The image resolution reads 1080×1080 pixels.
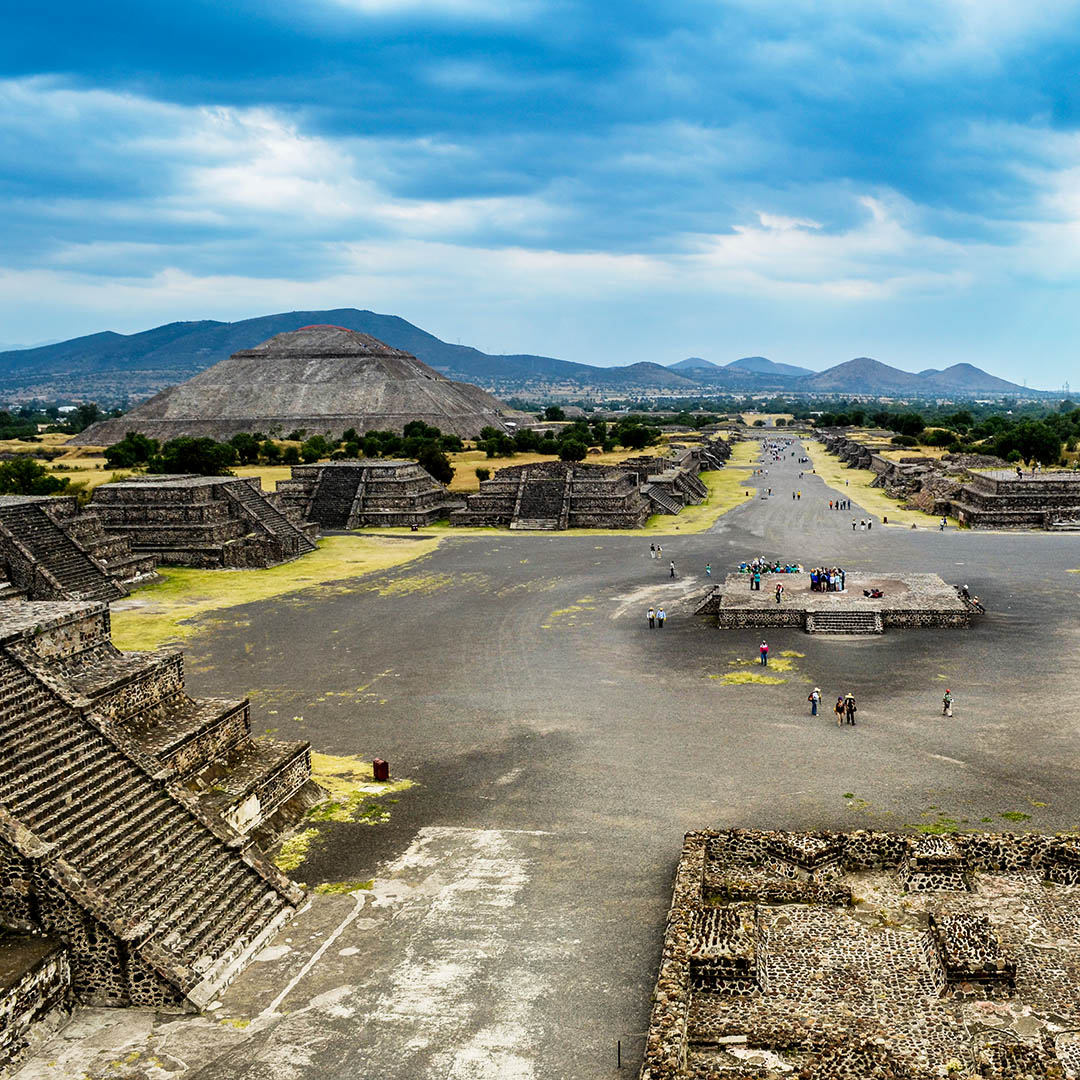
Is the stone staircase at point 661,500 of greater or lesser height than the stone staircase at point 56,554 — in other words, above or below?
above

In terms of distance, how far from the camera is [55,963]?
1252cm

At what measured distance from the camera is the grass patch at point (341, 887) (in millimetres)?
15430

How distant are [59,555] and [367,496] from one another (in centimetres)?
2525

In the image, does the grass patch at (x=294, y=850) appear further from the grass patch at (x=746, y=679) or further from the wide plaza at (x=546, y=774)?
the grass patch at (x=746, y=679)

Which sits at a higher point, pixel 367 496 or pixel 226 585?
pixel 367 496

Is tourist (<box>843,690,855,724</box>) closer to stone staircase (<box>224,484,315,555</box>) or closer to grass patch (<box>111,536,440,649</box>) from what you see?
grass patch (<box>111,536,440,649</box>)

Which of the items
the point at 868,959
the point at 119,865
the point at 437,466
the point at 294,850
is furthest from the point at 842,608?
the point at 437,466

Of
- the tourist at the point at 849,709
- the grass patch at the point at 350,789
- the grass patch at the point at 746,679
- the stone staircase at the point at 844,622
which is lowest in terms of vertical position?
the grass patch at the point at 350,789

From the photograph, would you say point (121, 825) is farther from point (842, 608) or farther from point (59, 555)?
point (59, 555)

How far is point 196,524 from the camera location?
48.0m

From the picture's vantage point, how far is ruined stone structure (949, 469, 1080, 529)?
56.7 meters

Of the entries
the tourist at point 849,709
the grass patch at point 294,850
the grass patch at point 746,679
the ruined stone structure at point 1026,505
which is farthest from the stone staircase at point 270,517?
the ruined stone structure at point 1026,505

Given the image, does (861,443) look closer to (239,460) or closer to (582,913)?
(239,460)

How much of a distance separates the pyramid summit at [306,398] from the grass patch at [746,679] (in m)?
101
